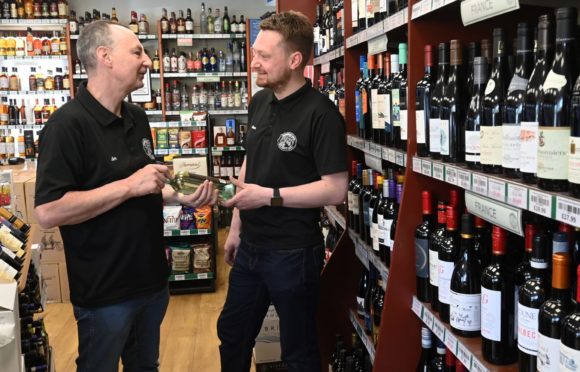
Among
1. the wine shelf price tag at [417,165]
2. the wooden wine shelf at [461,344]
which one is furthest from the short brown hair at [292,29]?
the wooden wine shelf at [461,344]

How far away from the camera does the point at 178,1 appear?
813 centimetres

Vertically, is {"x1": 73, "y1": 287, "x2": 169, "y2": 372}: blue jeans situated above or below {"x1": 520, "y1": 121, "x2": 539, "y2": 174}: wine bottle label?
below

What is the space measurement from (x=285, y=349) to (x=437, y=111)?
1.27 metres

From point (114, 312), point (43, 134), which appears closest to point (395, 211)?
point (114, 312)

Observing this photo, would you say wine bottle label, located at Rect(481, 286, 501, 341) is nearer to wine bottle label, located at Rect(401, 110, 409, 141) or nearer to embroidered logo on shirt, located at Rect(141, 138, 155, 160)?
wine bottle label, located at Rect(401, 110, 409, 141)

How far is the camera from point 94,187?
212 cm

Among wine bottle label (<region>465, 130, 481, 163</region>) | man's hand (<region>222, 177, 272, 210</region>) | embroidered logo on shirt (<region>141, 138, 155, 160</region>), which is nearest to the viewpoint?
wine bottle label (<region>465, 130, 481, 163</region>)

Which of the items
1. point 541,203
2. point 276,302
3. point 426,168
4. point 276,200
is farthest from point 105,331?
point 541,203

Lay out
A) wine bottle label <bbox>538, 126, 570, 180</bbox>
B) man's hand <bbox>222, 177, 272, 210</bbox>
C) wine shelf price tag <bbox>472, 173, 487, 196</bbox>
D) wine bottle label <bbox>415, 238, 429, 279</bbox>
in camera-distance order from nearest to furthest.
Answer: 1. wine bottle label <bbox>538, 126, 570, 180</bbox>
2. wine shelf price tag <bbox>472, 173, 487, 196</bbox>
3. wine bottle label <bbox>415, 238, 429, 279</bbox>
4. man's hand <bbox>222, 177, 272, 210</bbox>

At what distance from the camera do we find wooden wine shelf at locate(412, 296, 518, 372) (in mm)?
1473

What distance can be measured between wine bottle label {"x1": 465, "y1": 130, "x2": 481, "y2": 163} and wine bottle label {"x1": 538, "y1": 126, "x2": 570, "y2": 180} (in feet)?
1.00

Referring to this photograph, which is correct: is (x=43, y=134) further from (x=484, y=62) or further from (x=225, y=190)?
(x=484, y=62)

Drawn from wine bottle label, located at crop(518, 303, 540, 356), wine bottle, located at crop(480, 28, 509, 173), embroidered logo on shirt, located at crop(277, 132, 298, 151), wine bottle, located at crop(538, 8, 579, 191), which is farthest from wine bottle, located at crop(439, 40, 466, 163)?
embroidered logo on shirt, located at crop(277, 132, 298, 151)

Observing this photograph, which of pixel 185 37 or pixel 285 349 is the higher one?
pixel 185 37
